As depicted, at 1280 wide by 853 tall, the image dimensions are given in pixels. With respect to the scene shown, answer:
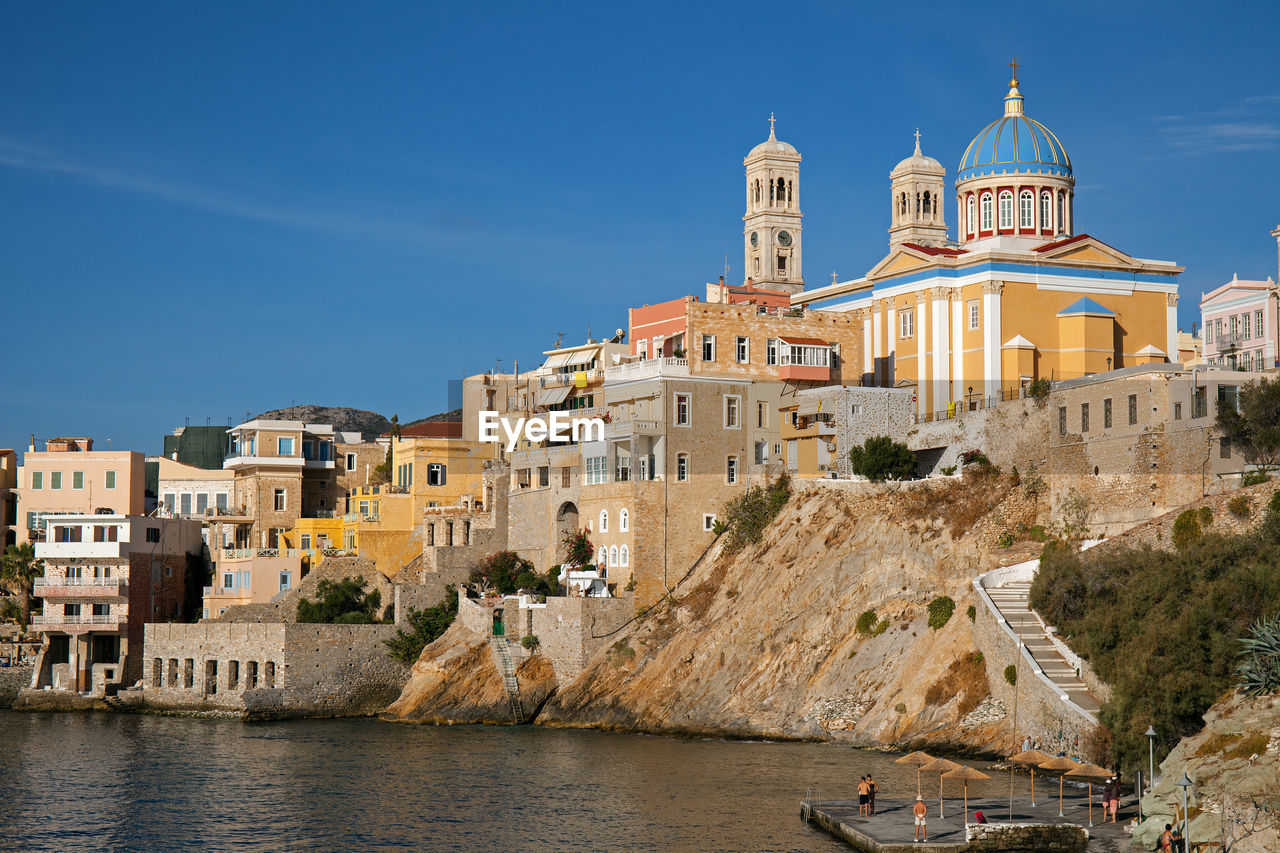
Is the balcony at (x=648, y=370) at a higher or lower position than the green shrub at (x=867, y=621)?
higher

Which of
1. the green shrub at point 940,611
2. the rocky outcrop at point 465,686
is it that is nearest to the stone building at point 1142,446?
the green shrub at point 940,611

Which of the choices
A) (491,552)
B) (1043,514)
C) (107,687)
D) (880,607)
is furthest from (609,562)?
Result: (107,687)

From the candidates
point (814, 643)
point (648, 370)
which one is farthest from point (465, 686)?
point (814, 643)

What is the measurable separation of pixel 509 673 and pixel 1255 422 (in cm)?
3147

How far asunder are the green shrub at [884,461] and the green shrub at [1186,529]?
1575cm

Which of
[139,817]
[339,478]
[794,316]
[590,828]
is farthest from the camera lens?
[339,478]

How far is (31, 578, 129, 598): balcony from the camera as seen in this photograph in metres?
77.3

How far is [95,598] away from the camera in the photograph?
77.9 metres

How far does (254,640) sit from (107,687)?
9719 millimetres

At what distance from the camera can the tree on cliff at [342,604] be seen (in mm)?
74938

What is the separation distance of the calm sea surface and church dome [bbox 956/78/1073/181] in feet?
109

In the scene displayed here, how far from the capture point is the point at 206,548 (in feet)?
286

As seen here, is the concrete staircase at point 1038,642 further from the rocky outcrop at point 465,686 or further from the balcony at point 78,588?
the balcony at point 78,588

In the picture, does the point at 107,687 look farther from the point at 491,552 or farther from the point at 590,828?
the point at 590,828
